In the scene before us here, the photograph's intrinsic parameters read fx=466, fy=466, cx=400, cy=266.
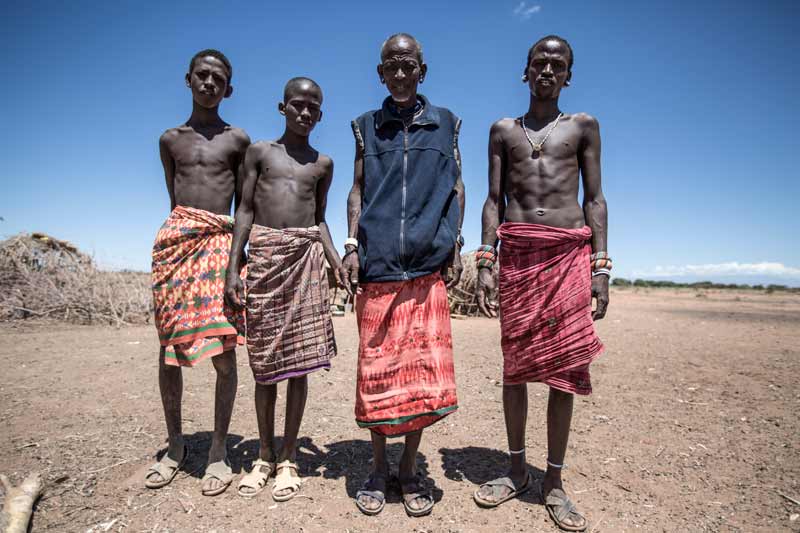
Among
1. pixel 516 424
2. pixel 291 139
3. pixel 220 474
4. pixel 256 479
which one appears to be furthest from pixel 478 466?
pixel 291 139

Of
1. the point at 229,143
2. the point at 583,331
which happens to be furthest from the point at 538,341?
the point at 229,143

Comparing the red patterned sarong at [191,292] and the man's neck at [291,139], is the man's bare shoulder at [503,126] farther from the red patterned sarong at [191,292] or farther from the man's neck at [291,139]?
the red patterned sarong at [191,292]

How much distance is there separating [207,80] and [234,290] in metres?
1.28

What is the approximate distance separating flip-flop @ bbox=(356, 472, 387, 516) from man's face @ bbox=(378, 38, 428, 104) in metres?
2.09

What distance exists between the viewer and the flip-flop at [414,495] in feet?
8.01

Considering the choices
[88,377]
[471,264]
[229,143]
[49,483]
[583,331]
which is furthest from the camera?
[471,264]

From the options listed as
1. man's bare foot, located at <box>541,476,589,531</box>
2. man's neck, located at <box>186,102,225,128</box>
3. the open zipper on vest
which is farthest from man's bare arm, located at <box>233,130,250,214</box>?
man's bare foot, located at <box>541,476,589,531</box>

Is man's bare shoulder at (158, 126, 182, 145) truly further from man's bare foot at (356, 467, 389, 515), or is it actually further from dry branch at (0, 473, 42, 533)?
man's bare foot at (356, 467, 389, 515)

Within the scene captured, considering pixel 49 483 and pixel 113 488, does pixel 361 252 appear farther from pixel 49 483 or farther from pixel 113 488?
pixel 49 483

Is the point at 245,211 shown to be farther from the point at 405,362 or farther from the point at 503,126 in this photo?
the point at 503,126

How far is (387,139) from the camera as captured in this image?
258cm

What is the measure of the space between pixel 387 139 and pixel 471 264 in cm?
881

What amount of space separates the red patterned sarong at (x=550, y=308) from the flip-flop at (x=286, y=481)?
1381 mm

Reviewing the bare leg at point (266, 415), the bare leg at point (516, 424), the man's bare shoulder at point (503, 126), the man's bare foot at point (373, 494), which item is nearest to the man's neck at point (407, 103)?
the man's bare shoulder at point (503, 126)
